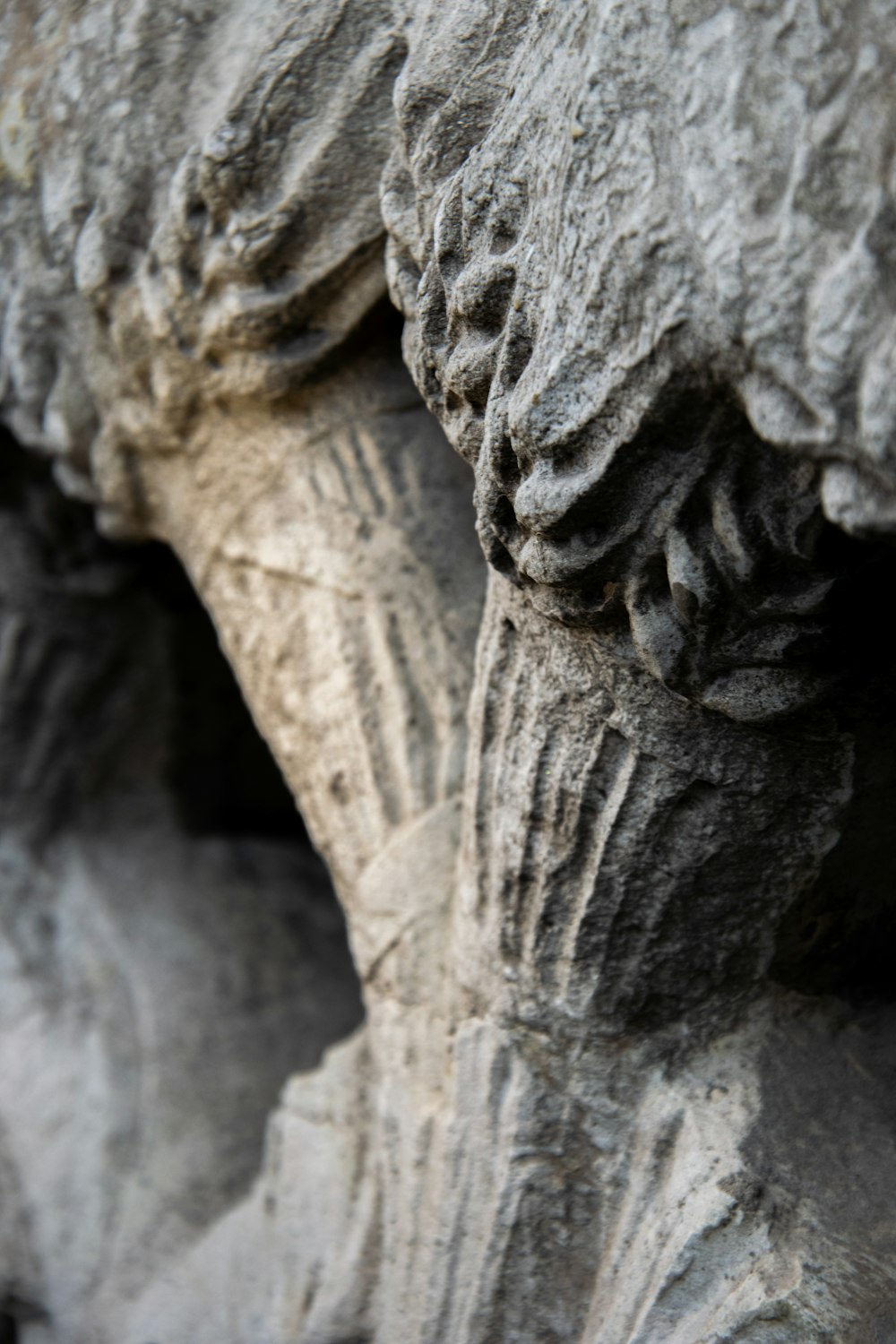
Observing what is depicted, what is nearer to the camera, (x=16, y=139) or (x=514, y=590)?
(x=514, y=590)

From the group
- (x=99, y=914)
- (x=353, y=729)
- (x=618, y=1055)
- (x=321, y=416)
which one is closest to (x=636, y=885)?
(x=618, y=1055)

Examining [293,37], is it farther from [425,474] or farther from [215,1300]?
[215,1300]

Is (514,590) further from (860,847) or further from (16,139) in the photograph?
(16,139)

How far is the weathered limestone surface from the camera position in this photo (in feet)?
1.59

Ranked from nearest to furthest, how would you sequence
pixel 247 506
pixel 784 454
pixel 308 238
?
pixel 784 454 → pixel 308 238 → pixel 247 506

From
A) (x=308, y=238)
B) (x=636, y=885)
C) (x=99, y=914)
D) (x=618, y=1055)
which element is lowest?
(x=99, y=914)

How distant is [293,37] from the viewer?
2.55 feet

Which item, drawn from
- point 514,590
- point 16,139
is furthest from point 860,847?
point 16,139

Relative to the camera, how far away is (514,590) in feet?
2.23

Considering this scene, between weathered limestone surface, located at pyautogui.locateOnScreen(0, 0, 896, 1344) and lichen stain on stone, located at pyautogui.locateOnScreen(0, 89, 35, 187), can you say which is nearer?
weathered limestone surface, located at pyautogui.locateOnScreen(0, 0, 896, 1344)

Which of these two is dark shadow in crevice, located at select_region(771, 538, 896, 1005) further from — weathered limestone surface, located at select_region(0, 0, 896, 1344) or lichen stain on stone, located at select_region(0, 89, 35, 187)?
lichen stain on stone, located at select_region(0, 89, 35, 187)

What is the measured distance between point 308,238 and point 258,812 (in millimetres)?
876

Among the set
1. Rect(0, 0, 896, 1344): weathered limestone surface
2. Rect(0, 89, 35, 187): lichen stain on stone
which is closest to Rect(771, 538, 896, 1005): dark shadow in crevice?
Rect(0, 0, 896, 1344): weathered limestone surface

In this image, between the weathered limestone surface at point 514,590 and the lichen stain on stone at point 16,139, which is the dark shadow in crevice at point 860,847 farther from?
the lichen stain on stone at point 16,139
